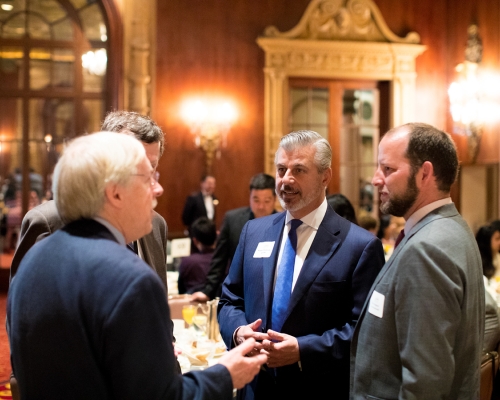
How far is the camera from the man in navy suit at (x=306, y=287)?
7.11 feet

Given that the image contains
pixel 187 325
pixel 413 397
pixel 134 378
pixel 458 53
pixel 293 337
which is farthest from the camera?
pixel 458 53

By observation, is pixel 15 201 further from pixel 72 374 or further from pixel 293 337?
pixel 72 374

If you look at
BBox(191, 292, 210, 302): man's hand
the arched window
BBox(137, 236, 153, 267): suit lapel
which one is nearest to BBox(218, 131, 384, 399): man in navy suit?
BBox(137, 236, 153, 267): suit lapel

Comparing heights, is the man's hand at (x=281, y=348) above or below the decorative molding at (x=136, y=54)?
below

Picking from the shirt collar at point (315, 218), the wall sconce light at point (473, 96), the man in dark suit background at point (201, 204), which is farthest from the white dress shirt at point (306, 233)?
the wall sconce light at point (473, 96)

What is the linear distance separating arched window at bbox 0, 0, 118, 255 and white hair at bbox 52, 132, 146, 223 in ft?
23.7

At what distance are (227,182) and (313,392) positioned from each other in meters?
6.62

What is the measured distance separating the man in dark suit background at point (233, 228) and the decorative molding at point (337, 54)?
4013 millimetres

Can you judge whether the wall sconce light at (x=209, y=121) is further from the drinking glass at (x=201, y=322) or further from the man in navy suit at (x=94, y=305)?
the man in navy suit at (x=94, y=305)

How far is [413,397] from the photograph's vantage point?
1674mm

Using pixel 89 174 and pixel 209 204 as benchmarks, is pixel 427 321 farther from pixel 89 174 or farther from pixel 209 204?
pixel 209 204

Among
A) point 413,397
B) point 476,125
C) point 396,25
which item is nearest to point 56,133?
point 396,25

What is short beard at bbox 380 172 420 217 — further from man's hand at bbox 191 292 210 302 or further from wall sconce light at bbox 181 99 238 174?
wall sconce light at bbox 181 99 238 174

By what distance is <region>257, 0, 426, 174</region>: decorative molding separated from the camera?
28.7 feet
